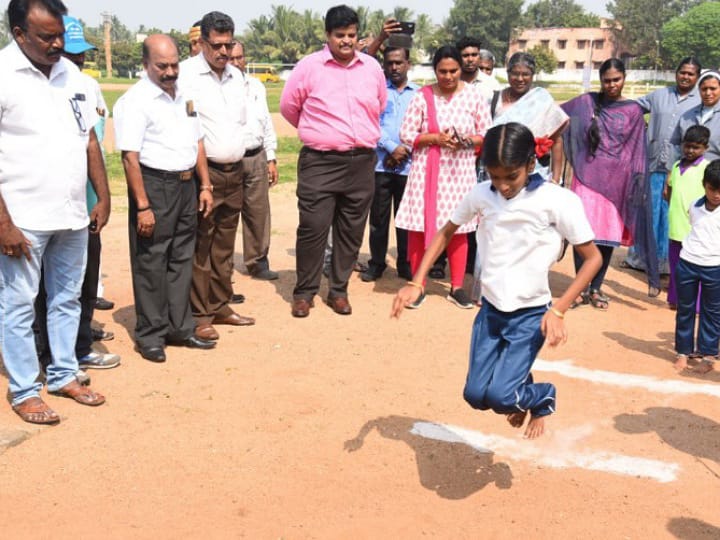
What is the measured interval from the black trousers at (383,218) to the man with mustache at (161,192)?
2323 mm

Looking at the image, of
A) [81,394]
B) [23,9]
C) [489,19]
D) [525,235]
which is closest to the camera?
[525,235]

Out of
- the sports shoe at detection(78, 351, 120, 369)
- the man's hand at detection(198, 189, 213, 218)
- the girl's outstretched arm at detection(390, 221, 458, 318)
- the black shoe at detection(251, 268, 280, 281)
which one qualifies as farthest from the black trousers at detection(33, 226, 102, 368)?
the black shoe at detection(251, 268, 280, 281)

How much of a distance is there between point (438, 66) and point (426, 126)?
52 cm

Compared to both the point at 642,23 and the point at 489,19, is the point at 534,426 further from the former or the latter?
the point at 642,23

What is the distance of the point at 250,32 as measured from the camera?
94938 millimetres

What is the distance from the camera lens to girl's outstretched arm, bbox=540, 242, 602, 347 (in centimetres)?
349

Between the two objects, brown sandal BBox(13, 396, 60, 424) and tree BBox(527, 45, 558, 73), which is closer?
brown sandal BBox(13, 396, 60, 424)

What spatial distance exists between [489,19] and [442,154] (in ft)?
342

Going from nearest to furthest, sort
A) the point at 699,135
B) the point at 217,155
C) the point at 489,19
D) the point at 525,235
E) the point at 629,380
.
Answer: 1. the point at 525,235
2. the point at 629,380
3. the point at 217,155
4. the point at 699,135
5. the point at 489,19

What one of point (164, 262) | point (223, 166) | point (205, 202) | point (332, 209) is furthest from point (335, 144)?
Answer: point (164, 262)

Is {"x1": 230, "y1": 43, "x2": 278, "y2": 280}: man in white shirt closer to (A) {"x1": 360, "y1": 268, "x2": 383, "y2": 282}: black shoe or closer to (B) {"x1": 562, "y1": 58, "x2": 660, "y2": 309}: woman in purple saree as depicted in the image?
(A) {"x1": 360, "y1": 268, "x2": 383, "y2": 282}: black shoe

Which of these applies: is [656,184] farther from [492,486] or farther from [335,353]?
[492,486]

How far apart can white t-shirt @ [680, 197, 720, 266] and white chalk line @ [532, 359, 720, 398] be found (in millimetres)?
858

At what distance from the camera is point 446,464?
410 centimetres
